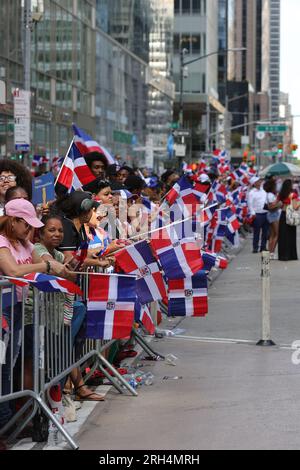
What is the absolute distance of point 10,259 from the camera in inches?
275

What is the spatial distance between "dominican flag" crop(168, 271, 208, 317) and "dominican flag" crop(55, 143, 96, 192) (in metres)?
1.92

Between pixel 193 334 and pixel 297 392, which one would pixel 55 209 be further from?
pixel 193 334

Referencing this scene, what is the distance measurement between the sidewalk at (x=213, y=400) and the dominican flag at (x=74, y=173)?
2.01 meters

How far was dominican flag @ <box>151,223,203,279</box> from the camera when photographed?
9.41 m

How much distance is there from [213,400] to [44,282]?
2.42 m

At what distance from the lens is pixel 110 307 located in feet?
26.6

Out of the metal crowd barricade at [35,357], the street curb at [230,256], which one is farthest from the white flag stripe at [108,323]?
the street curb at [230,256]

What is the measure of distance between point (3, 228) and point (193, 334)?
5.80m

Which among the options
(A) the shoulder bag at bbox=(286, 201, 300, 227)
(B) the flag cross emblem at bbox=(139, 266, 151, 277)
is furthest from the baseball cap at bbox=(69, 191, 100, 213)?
(A) the shoulder bag at bbox=(286, 201, 300, 227)

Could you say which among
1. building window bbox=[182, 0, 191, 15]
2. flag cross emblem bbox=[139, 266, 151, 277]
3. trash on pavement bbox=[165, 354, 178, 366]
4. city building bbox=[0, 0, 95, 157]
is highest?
building window bbox=[182, 0, 191, 15]

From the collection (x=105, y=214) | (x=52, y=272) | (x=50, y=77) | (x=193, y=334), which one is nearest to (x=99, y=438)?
(x=52, y=272)

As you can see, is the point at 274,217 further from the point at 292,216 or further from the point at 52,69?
the point at 52,69

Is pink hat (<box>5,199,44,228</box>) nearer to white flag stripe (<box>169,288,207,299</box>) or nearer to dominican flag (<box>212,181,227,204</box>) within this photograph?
white flag stripe (<box>169,288,207,299</box>)

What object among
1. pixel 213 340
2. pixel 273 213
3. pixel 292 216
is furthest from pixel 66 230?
pixel 273 213
